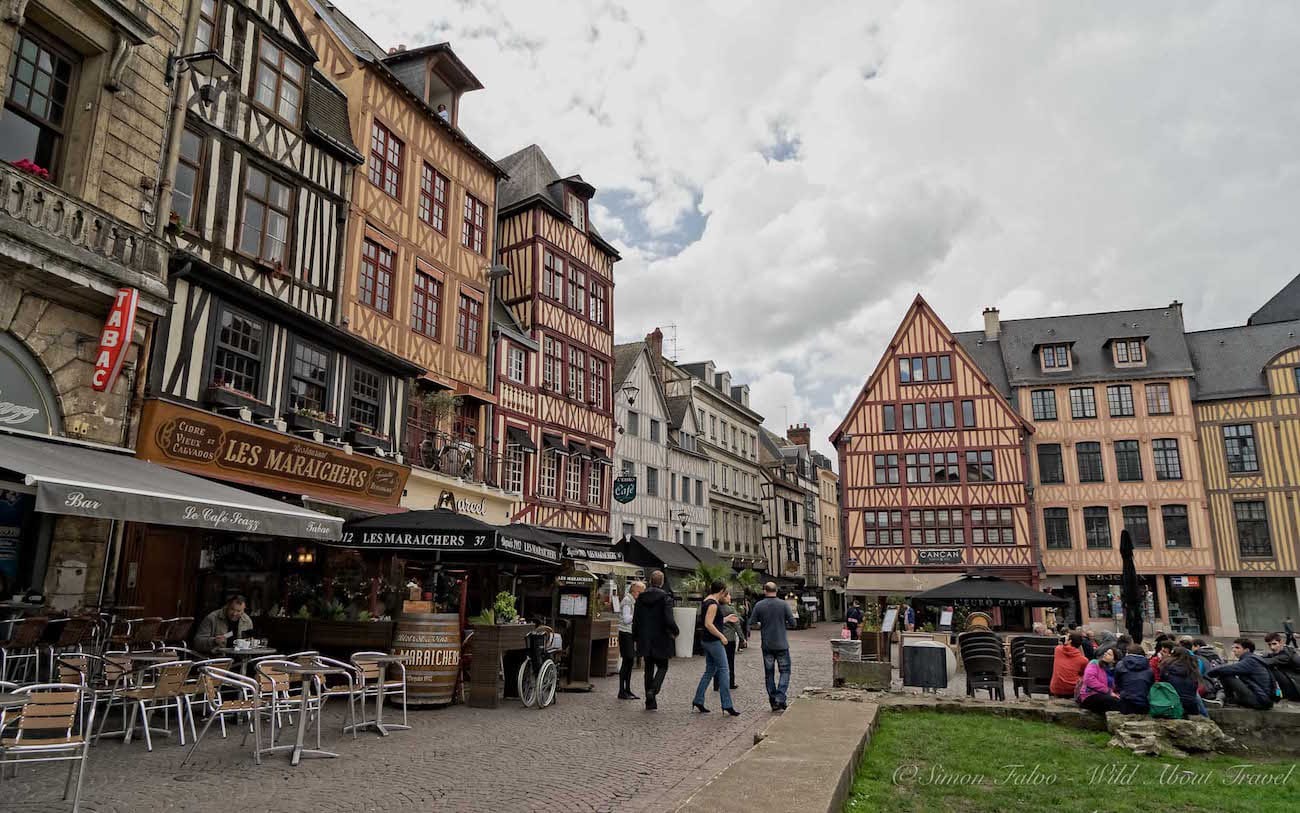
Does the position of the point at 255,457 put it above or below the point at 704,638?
above

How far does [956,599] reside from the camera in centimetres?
1706

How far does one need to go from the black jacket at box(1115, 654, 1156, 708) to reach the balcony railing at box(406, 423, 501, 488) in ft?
40.8

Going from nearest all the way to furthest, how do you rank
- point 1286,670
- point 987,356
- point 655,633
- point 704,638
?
point 1286,670
point 704,638
point 655,633
point 987,356

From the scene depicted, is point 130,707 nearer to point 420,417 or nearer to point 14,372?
point 14,372

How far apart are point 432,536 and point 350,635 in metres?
1.43

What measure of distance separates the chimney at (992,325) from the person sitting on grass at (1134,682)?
107 ft

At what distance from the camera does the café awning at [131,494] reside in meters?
6.35

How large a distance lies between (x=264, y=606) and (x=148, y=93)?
6739mm

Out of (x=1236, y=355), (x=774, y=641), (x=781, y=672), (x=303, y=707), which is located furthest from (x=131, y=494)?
(x=1236, y=355)

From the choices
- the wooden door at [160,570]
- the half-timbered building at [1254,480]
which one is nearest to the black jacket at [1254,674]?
the wooden door at [160,570]

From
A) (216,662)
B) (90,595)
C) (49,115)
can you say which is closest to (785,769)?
(216,662)

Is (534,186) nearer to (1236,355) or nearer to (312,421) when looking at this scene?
(312,421)

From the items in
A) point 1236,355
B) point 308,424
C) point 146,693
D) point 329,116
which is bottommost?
point 146,693

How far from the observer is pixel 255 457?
39.0 ft
